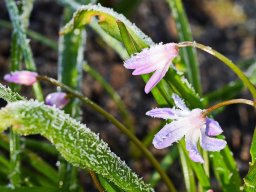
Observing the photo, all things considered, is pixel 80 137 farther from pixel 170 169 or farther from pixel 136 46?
pixel 170 169

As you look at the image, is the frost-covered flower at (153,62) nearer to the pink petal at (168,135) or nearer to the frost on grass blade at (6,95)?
the pink petal at (168,135)

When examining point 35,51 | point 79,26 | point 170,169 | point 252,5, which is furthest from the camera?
point 252,5

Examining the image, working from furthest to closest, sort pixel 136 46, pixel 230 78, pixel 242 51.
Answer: pixel 242 51, pixel 230 78, pixel 136 46

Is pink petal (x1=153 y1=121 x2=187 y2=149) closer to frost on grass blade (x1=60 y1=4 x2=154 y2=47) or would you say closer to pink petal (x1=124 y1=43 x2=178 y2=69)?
pink petal (x1=124 y1=43 x2=178 y2=69)

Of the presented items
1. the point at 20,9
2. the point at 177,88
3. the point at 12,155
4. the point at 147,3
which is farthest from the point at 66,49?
the point at 147,3

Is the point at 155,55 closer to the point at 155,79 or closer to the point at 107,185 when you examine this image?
the point at 155,79

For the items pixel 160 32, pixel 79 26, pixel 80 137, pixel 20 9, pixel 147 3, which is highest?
pixel 147 3

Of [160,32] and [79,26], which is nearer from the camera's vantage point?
[79,26]

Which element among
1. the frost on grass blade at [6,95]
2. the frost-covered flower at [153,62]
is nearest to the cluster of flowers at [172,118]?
the frost-covered flower at [153,62]
